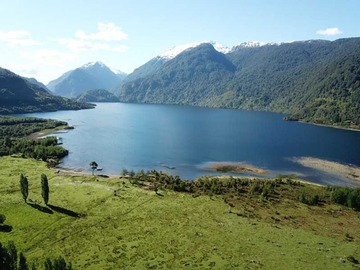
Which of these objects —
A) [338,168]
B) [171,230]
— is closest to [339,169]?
[338,168]

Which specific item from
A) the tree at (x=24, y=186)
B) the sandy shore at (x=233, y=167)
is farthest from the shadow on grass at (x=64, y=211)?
the sandy shore at (x=233, y=167)

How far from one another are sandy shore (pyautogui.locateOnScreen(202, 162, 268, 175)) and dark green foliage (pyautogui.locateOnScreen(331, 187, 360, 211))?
1936 inches

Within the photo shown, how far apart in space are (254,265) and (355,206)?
63.2 meters

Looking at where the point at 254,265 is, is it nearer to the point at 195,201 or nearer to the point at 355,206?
the point at 195,201

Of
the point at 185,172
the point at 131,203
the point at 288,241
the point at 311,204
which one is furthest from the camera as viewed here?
the point at 185,172

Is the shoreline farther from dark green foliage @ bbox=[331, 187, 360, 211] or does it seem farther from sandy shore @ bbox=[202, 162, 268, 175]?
dark green foliage @ bbox=[331, 187, 360, 211]

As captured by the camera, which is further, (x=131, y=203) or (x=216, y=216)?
(x=131, y=203)

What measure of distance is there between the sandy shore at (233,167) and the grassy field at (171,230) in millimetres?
50001

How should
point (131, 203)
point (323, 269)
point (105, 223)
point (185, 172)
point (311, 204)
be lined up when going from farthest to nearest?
point (185, 172) < point (311, 204) < point (131, 203) < point (105, 223) < point (323, 269)

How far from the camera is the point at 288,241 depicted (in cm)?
9144

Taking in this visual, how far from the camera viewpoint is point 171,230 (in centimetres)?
9606

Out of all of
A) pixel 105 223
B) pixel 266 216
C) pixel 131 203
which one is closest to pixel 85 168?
pixel 131 203

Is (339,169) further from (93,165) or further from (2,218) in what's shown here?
(2,218)

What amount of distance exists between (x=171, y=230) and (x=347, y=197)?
→ 227 ft
